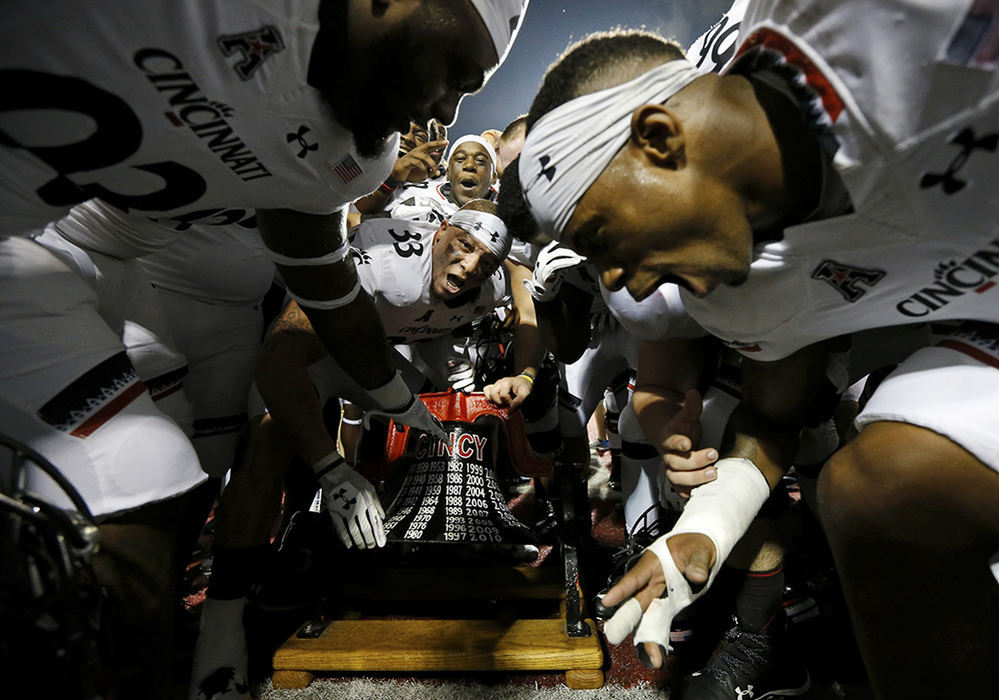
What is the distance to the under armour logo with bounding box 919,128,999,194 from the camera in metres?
0.63

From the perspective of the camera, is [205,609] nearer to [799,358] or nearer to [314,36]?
[314,36]

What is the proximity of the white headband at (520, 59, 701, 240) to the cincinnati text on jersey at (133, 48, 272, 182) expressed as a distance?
0.49m

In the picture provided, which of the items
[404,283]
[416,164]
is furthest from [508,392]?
[416,164]

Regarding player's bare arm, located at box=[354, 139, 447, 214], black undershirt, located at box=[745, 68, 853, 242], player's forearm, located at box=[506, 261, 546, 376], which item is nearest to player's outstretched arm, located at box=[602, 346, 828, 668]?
black undershirt, located at box=[745, 68, 853, 242]

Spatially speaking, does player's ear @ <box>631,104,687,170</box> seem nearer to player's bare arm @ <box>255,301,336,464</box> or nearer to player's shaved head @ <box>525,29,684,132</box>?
player's shaved head @ <box>525,29,684,132</box>

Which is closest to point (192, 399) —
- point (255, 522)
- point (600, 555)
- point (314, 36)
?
point (255, 522)

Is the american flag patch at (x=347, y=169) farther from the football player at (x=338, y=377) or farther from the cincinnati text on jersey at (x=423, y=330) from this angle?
the cincinnati text on jersey at (x=423, y=330)

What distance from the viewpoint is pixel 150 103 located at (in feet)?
2.60

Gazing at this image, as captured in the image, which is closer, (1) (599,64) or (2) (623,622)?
(2) (623,622)

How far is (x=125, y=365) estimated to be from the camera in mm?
938

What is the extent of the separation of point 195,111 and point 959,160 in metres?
1.02

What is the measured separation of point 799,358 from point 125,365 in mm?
1237

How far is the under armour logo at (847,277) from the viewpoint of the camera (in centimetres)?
83

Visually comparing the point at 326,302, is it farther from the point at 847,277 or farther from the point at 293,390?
the point at 847,277
